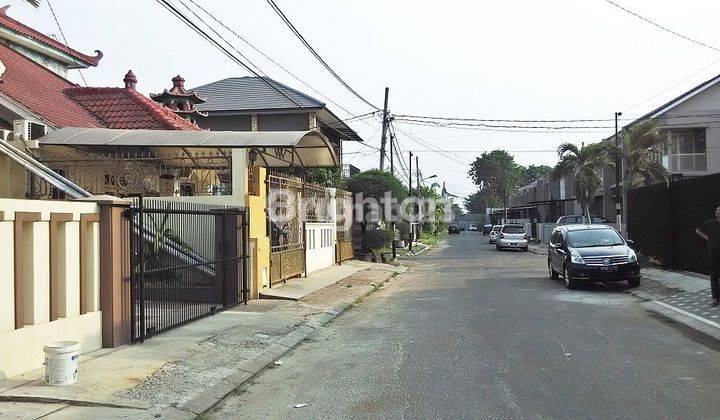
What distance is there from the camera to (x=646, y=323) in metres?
10.9

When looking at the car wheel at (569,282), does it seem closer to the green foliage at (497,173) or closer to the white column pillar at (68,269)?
the white column pillar at (68,269)

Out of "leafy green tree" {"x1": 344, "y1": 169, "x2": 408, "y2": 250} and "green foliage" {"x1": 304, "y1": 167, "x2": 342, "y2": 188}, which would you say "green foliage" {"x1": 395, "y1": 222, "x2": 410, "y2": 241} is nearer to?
"leafy green tree" {"x1": 344, "y1": 169, "x2": 408, "y2": 250}

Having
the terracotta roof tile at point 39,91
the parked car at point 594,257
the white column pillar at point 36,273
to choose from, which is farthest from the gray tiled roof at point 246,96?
the white column pillar at point 36,273

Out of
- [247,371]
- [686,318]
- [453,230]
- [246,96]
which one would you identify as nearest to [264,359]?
[247,371]

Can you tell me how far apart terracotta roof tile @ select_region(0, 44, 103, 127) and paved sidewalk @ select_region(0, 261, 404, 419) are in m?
7.64

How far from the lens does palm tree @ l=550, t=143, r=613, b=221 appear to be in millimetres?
37781

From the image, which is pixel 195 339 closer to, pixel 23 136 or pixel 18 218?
pixel 18 218

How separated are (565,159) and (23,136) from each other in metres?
31.8

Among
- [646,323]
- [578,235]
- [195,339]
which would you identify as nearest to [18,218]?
[195,339]

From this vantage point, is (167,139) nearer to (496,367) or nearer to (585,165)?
(496,367)

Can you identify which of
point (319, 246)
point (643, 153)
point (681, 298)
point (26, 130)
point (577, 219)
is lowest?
point (681, 298)

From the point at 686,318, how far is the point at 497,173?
104 m

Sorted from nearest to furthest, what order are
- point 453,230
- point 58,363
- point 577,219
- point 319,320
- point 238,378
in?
point 58,363, point 238,378, point 319,320, point 577,219, point 453,230

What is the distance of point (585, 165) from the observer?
3797 cm
